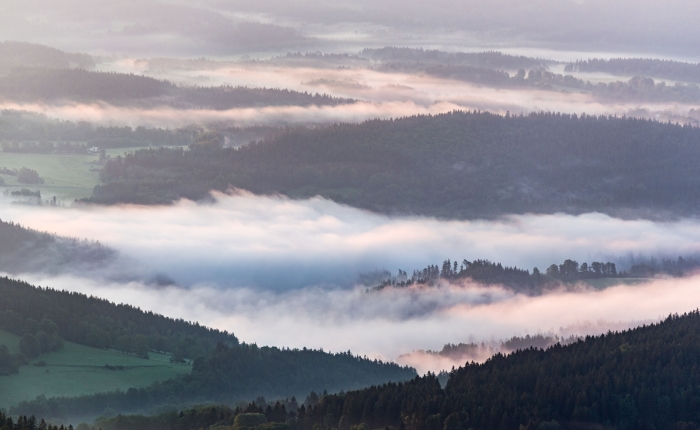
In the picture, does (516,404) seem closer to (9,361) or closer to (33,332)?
(9,361)

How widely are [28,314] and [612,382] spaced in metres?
69.9

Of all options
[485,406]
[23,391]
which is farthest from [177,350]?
[485,406]

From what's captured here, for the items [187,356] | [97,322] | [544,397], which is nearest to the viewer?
[544,397]

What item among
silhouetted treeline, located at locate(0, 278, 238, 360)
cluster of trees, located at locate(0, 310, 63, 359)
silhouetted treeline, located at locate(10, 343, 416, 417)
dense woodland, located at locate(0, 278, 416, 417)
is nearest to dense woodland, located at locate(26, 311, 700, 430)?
silhouetted treeline, located at locate(10, 343, 416, 417)

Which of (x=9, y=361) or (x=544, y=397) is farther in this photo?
(x=9, y=361)

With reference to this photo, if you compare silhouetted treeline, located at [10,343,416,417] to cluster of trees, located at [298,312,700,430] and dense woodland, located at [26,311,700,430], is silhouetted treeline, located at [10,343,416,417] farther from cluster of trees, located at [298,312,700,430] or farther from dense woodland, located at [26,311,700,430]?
cluster of trees, located at [298,312,700,430]

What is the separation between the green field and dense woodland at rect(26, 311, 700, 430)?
15.0 m

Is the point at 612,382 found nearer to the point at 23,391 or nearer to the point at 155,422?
the point at 155,422

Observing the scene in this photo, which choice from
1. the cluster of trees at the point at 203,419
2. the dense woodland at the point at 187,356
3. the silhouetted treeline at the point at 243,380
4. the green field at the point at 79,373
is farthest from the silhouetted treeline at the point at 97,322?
the cluster of trees at the point at 203,419

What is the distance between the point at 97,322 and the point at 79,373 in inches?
762

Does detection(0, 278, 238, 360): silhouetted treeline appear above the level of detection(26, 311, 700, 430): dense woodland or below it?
above

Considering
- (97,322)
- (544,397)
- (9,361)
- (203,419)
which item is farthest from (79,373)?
(544,397)

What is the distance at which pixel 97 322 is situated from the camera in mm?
155125

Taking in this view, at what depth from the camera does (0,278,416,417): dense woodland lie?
138375 millimetres
